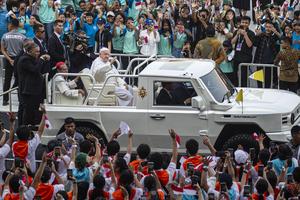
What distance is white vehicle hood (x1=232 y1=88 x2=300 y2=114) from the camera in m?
20.4

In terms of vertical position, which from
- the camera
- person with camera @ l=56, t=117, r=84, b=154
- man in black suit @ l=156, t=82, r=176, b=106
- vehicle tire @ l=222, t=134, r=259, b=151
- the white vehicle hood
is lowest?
vehicle tire @ l=222, t=134, r=259, b=151

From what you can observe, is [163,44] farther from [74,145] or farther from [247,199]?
[247,199]

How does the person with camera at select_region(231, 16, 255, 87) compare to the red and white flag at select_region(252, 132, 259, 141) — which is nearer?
the red and white flag at select_region(252, 132, 259, 141)

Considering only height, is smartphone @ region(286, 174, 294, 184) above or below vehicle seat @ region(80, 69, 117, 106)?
below

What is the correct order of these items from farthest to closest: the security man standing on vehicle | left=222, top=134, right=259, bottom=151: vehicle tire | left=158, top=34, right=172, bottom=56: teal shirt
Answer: left=158, top=34, right=172, bottom=56: teal shirt < the security man standing on vehicle < left=222, top=134, right=259, bottom=151: vehicle tire

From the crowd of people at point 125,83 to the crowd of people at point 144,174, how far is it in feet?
0.06

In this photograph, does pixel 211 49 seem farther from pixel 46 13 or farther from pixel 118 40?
pixel 46 13

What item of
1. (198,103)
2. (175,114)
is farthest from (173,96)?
(198,103)

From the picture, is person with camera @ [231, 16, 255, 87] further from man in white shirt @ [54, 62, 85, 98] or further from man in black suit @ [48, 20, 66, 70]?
man in white shirt @ [54, 62, 85, 98]

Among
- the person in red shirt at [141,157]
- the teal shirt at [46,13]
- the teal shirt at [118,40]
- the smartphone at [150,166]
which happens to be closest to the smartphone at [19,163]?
the person in red shirt at [141,157]

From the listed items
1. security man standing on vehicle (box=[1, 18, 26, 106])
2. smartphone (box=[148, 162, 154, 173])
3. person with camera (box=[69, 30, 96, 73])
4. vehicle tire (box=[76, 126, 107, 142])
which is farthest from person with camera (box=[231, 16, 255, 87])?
smartphone (box=[148, 162, 154, 173])

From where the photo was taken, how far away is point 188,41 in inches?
1066

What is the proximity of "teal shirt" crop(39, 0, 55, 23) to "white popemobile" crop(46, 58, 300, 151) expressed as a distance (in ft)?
25.0

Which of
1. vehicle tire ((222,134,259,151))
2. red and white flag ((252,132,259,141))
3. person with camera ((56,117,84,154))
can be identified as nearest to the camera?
person with camera ((56,117,84,154))
